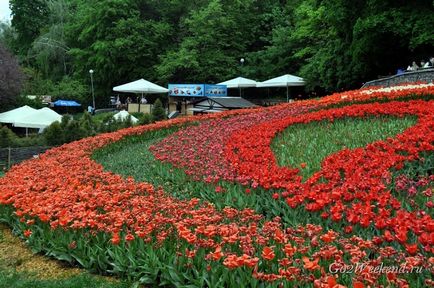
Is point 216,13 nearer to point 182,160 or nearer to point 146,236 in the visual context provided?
point 182,160

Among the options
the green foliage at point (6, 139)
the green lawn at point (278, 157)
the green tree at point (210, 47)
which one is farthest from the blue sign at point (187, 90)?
→ the green lawn at point (278, 157)

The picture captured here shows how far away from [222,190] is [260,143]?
268 cm

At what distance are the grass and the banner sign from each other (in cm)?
1949

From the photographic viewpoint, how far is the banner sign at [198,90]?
29.0 meters

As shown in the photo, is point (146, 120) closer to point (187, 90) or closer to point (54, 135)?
point (54, 135)

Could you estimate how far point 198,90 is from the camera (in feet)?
95.6

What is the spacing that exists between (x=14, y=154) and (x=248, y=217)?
13156mm

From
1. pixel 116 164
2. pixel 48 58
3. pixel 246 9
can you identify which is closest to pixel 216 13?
pixel 246 9

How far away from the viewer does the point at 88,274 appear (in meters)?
4.30

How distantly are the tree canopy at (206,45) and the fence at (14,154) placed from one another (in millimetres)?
14263

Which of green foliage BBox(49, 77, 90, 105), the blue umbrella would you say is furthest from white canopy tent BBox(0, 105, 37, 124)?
green foliage BBox(49, 77, 90, 105)

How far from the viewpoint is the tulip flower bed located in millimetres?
3283

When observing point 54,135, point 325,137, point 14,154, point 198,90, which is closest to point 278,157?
point 325,137

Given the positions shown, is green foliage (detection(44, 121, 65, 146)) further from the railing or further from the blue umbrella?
the blue umbrella
